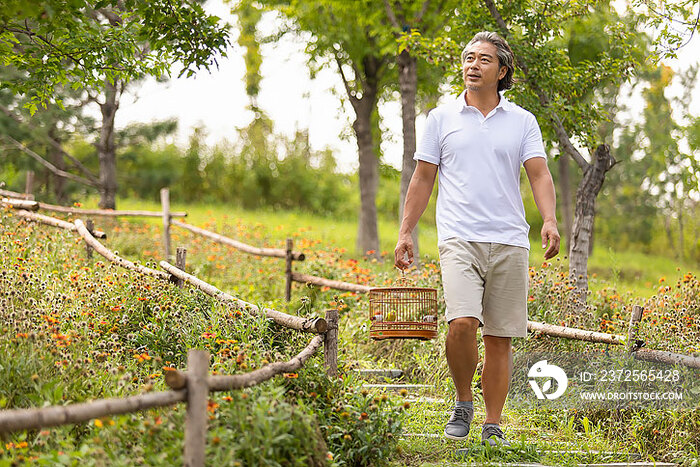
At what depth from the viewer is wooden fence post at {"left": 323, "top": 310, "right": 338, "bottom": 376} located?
3938 mm

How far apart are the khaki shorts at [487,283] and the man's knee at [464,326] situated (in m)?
0.03

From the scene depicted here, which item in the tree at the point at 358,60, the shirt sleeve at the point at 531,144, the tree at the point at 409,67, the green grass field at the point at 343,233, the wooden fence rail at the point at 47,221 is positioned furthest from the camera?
the green grass field at the point at 343,233

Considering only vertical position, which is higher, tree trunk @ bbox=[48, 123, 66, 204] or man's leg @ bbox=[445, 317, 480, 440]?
tree trunk @ bbox=[48, 123, 66, 204]

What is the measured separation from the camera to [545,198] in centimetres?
384

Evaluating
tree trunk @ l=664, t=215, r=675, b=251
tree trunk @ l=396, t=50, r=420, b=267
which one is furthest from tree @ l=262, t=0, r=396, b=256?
tree trunk @ l=664, t=215, r=675, b=251

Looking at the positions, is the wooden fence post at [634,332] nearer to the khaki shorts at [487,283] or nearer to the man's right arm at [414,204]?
the khaki shorts at [487,283]

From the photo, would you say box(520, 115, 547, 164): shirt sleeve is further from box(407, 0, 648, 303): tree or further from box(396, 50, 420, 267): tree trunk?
box(396, 50, 420, 267): tree trunk

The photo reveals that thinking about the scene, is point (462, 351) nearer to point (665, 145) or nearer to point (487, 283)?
point (487, 283)

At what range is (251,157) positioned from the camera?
2023 cm

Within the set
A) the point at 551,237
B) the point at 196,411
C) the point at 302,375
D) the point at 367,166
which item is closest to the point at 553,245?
the point at 551,237

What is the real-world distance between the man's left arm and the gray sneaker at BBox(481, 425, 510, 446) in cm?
94

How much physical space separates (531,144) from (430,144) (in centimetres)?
54

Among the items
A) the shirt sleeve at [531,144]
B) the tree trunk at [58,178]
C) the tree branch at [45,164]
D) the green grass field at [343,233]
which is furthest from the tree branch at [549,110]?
the tree trunk at [58,178]

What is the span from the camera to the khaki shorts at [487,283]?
3676 millimetres
